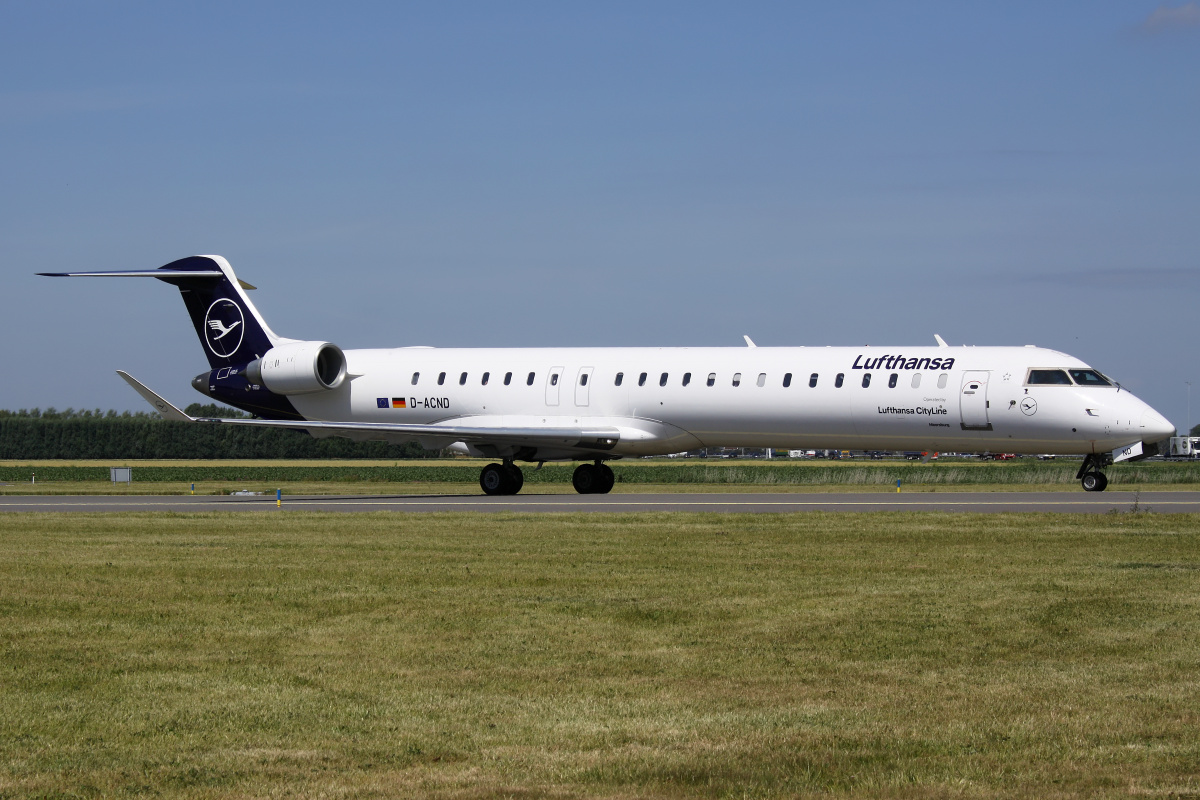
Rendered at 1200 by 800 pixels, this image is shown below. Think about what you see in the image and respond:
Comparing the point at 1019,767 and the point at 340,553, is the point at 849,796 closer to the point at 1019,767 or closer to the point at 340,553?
the point at 1019,767

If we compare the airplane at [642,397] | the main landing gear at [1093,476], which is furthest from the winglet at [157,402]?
the main landing gear at [1093,476]

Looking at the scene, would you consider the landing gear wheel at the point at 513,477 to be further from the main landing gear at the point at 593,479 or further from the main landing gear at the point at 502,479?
the main landing gear at the point at 593,479

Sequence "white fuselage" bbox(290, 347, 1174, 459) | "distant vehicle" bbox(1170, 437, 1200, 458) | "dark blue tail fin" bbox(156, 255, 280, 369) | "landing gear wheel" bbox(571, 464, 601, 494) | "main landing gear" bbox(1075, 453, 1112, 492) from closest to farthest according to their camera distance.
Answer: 1. "white fuselage" bbox(290, 347, 1174, 459)
2. "main landing gear" bbox(1075, 453, 1112, 492)
3. "landing gear wheel" bbox(571, 464, 601, 494)
4. "dark blue tail fin" bbox(156, 255, 280, 369)
5. "distant vehicle" bbox(1170, 437, 1200, 458)

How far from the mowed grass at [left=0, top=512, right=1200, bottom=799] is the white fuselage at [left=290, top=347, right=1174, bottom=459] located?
11.3 m

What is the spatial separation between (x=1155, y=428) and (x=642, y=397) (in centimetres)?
1125

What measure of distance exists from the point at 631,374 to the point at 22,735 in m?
25.1

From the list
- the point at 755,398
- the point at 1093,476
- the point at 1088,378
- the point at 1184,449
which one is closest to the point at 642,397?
the point at 755,398

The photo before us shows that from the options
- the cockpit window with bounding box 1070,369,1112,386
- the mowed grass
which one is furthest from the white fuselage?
the mowed grass

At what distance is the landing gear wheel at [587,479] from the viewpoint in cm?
3328

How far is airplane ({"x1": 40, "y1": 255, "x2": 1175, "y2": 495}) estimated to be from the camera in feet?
90.8

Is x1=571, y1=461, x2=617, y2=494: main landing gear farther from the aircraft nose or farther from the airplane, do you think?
the aircraft nose

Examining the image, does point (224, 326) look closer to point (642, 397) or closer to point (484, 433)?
point (484, 433)

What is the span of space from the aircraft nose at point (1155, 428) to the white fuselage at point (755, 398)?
0.12 feet

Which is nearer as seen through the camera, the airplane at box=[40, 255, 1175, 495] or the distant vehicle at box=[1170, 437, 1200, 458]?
the airplane at box=[40, 255, 1175, 495]
